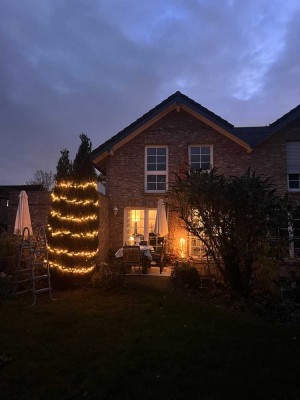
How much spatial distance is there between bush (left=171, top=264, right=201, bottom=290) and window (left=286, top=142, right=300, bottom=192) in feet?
25.8

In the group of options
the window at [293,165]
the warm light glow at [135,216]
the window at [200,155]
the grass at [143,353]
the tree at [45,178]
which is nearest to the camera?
the grass at [143,353]

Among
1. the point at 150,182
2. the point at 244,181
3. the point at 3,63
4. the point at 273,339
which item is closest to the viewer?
the point at 273,339

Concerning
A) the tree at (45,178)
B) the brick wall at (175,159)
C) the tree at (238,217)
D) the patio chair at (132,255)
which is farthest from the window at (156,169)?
the tree at (45,178)

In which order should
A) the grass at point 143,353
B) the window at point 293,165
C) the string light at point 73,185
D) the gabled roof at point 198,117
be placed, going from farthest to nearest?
the window at point 293,165 < the gabled roof at point 198,117 < the string light at point 73,185 < the grass at point 143,353

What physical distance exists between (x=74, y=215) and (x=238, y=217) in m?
A: 4.54

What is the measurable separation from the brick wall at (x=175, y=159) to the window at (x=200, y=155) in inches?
9.9

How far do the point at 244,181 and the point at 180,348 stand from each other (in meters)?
4.05

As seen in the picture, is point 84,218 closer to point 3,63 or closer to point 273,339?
point 273,339

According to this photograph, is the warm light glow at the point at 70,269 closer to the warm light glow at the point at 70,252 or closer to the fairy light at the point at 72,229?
the fairy light at the point at 72,229

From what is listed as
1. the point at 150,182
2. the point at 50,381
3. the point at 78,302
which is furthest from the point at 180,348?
the point at 150,182

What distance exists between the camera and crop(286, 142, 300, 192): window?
14.5 meters

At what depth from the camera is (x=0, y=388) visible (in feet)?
11.9

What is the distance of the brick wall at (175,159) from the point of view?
14.4m

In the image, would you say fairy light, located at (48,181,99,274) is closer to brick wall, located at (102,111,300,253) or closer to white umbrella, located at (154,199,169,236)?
white umbrella, located at (154,199,169,236)
